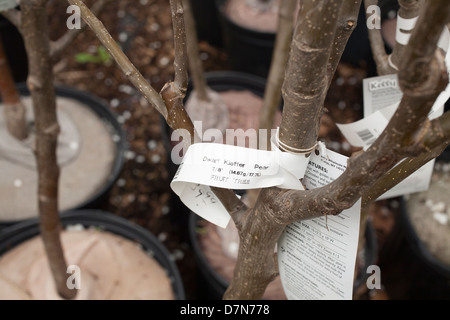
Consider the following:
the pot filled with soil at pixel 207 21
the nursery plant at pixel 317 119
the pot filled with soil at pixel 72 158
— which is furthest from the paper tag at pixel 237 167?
the pot filled with soil at pixel 207 21

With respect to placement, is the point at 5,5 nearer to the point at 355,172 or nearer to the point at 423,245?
the point at 355,172

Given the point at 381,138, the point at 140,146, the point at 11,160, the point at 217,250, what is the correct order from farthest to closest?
1. the point at 140,146
2. the point at 11,160
3. the point at 217,250
4. the point at 381,138

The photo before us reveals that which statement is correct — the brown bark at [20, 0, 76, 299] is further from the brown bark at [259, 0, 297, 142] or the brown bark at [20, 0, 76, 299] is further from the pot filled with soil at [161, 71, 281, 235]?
the pot filled with soil at [161, 71, 281, 235]

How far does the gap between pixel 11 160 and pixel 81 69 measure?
2.45 ft

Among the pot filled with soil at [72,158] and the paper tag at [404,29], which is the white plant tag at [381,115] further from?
the pot filled with soil at [72,158]

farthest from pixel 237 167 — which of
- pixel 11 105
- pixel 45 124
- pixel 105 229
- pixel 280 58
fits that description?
pixel 11 105

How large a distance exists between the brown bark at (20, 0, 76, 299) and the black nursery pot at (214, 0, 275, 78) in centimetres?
113

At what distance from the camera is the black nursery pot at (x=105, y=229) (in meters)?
1.26

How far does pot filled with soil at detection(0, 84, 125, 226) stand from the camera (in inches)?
60.0

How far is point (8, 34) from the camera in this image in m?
1.98

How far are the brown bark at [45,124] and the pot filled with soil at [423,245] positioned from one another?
95 cm
